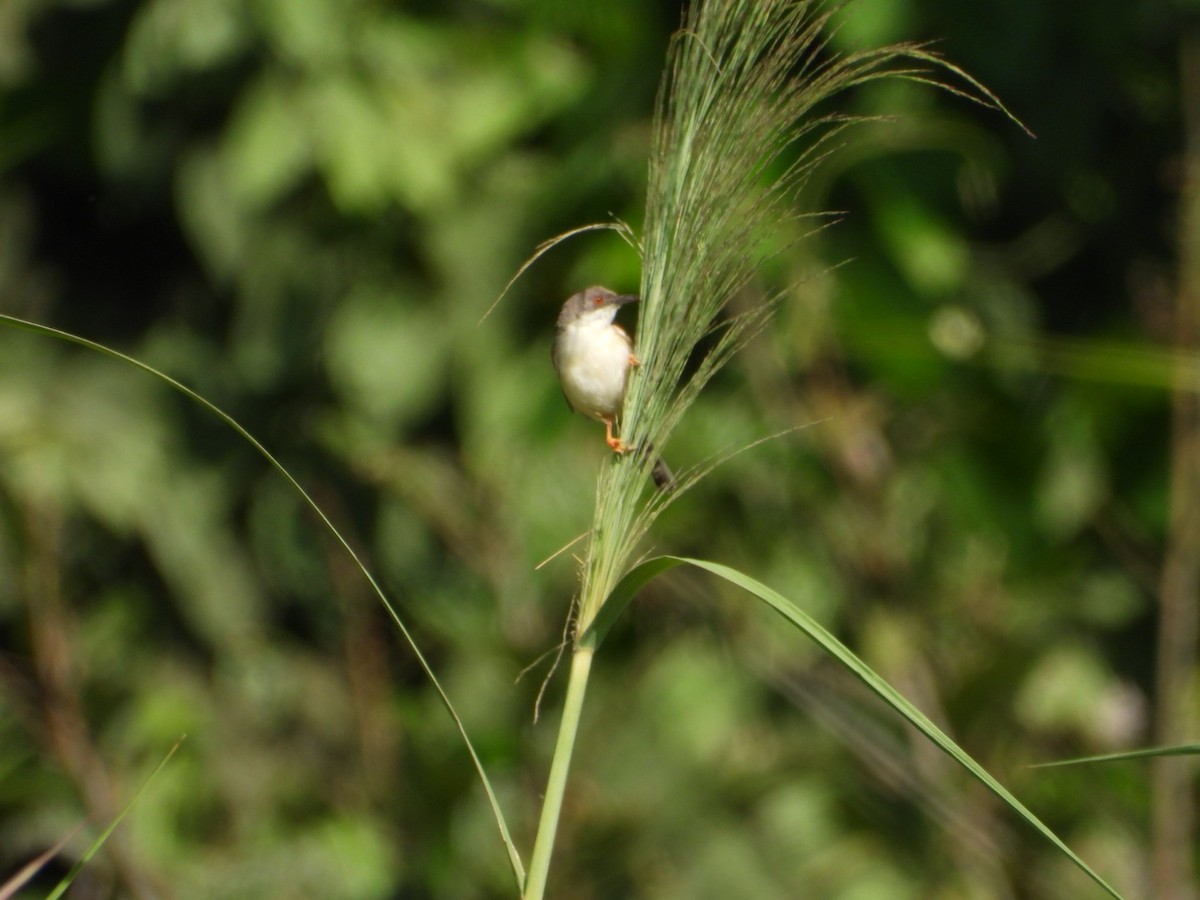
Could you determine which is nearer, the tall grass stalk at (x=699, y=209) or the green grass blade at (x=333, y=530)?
the green grass blade at (x=333, y=530)

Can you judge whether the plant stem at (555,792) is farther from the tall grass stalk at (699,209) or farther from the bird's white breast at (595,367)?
the bird's white breast at (595,367)

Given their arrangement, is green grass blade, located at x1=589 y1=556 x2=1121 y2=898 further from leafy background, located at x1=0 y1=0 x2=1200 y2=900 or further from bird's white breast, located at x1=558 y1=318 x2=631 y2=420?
leafy background, located at x1=0 y1=0 x2=1200 y2=900

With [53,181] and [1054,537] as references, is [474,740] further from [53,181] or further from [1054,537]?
[53,181]

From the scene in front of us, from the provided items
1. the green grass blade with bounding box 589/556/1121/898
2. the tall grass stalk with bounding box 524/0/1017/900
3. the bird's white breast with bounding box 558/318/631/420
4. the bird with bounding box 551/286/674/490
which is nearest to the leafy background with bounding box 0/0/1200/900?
the bird with bounding box 551/286/674/490

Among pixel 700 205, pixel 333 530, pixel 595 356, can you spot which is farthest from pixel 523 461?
pixel 333 530

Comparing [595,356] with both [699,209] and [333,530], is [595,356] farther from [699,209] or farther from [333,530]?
[333,530]

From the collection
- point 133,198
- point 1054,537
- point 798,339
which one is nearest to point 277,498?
point 133,198

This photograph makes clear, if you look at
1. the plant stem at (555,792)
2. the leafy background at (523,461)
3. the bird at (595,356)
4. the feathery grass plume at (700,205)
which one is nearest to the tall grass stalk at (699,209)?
the feathery grass plume at (700,205)
